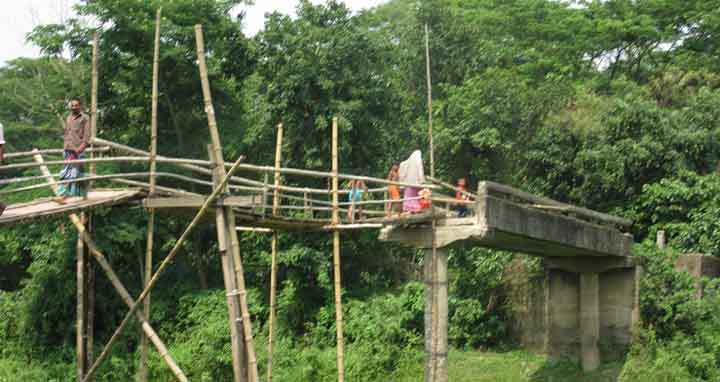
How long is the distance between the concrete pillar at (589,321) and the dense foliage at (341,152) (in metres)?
1.23

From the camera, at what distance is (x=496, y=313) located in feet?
68.4

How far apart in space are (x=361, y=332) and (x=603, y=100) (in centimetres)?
799

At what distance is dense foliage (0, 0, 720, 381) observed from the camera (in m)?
21.0

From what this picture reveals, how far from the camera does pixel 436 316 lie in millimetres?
14570

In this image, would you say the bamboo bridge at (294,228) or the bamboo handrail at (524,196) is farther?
the bamboo handrail at (524,196)

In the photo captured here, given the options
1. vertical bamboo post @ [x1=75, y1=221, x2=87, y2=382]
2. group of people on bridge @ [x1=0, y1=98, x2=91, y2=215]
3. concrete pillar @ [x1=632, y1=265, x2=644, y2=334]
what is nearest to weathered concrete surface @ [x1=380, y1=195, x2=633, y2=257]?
concrete pillar @ [x1=632, y1=265, x2=644, y2=334]

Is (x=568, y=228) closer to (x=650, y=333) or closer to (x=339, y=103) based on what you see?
(x=650, y=333)

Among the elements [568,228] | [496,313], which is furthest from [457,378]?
[568,228]

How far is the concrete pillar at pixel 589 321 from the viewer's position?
62.0 feet

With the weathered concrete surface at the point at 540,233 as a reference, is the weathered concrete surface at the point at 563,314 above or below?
below

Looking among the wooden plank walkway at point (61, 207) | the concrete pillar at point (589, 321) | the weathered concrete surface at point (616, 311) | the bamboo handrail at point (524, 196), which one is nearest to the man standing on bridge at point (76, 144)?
the wooden plank walkway at point (61, 207)

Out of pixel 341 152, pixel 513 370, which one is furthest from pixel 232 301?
pixel 341 152

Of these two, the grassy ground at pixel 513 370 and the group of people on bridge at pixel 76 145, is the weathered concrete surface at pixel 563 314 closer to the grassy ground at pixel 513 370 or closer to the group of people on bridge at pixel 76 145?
the grassy ground at pixel 513 370

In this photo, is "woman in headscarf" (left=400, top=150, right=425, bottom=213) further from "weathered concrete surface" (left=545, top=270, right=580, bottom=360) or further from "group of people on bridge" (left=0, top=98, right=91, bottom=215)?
"weathered concrete surface" (left=545, top=270, right=580, bottom=360)
